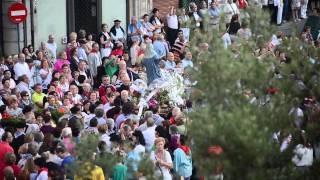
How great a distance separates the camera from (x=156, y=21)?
97.3ft

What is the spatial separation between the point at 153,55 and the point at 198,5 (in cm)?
929

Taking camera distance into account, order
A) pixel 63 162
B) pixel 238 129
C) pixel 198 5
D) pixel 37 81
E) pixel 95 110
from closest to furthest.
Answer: pixel 238 129, pixel 63 162, pixel 95 110, pixel 37 81, pixel 198 5

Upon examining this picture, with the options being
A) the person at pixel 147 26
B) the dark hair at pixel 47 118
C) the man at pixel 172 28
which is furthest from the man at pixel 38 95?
the man at pixel 172 28

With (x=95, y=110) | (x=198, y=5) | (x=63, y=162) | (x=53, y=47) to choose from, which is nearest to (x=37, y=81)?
(x=53, y=47)

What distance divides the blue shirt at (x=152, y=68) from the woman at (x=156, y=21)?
14.9ft

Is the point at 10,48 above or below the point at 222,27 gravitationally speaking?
below

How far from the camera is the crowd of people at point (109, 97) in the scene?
48.6 ft

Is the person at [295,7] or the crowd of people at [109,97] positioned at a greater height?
the person at [295,7]

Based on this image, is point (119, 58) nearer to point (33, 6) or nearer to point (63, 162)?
point (33, 6)

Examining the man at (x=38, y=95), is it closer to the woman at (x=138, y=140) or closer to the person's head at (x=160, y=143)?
the woman at (x=138, y=140)

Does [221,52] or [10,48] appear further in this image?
[10,48]

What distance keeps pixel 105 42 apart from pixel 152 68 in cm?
284

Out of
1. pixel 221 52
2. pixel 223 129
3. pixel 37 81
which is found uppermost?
pixel 221 52

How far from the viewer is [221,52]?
10250 millimetres
